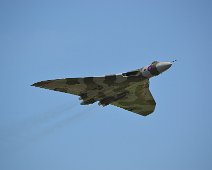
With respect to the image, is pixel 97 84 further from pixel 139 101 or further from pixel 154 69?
pixel 139 101

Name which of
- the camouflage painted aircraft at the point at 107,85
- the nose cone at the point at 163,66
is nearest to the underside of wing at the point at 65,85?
the camouflage painted aircraft at the point at 107,85

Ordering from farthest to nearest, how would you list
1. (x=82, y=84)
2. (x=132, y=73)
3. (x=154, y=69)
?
(x=82, y=84) < (x=132, y=73) < (x=154, y=69)

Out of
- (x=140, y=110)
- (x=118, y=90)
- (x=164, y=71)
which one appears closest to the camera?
(x=164, y=71)

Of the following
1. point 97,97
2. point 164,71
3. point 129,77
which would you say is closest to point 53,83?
point 97,97

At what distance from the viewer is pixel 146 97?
195 feet

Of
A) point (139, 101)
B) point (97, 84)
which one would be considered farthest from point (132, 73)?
point (139, 101)

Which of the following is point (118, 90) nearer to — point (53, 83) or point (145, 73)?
point (145, 73)

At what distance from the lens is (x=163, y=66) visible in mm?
48438

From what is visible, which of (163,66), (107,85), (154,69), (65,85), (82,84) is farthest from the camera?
(65,85)

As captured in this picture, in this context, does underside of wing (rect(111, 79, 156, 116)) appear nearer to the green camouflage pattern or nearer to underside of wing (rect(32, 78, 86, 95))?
the green camouflage pattern

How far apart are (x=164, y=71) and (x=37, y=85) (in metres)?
17.3

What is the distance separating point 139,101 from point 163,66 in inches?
513

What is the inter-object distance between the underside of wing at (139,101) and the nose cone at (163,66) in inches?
220

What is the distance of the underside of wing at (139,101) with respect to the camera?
55950mm
